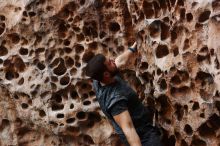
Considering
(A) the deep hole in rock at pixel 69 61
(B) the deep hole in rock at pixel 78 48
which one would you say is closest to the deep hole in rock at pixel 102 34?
(B) the deep hole in rock at pixel 78 48

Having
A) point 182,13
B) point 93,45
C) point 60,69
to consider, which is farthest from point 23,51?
point 182,13

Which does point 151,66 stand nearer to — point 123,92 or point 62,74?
point 123,92

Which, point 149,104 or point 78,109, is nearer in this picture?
point 149,104

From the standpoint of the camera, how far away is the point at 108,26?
4.03 metres

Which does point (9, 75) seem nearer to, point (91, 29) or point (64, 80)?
point (64, 80)

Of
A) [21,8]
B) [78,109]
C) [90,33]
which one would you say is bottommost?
[78,109]

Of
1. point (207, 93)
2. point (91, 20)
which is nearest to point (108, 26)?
point (91, 20)

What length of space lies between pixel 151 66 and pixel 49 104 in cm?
99

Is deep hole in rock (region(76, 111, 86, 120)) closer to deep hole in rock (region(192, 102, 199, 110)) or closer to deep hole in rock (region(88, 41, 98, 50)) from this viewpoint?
deep hole in rock (region(88, 41, 98, 50))

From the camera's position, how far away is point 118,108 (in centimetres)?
319

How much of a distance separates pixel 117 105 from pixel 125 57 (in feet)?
1.75

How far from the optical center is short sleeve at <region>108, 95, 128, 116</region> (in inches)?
125

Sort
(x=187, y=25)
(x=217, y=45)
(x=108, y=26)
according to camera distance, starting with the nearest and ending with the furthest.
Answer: (x=217, y=45), (x=187, y=25), (x=108, y=26)

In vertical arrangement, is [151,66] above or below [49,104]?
above
